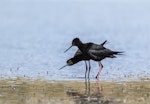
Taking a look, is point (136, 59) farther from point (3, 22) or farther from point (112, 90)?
point (3, 22)

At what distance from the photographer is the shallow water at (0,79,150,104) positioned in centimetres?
1350

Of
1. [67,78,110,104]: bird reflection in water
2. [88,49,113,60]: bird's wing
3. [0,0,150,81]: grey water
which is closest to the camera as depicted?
[67,78,110,104]: bird reflection in water

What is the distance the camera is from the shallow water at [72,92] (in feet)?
44.3

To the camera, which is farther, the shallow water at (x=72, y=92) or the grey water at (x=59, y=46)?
the grey water at (x=59, y=46)

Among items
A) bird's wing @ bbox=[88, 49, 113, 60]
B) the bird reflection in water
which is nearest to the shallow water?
the bird reflection in water

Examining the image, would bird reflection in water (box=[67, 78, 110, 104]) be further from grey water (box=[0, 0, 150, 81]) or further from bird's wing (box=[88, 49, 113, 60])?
grey water (box=[0, 0, 150, 81])

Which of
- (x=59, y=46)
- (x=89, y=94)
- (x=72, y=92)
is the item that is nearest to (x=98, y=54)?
(x=72, y=92)

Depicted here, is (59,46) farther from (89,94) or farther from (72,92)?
(89,94)

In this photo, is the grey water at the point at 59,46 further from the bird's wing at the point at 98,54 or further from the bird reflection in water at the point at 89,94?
the bird reflection in water at the point at 89,94

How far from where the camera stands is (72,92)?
14688 millimetres

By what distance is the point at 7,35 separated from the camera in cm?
3147

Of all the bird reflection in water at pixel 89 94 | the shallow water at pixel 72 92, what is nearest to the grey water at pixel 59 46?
the shallow water at pixel 72 92

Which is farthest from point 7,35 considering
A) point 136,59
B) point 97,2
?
point 97,2

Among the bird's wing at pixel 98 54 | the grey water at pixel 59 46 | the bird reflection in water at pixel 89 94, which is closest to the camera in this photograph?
the bird reflection in water at pixel 89 94
